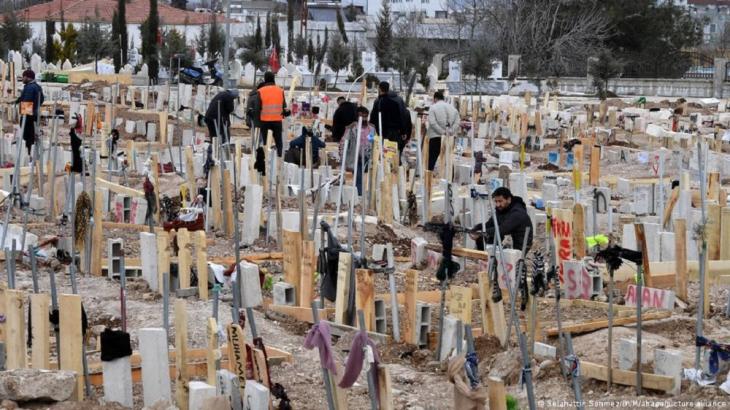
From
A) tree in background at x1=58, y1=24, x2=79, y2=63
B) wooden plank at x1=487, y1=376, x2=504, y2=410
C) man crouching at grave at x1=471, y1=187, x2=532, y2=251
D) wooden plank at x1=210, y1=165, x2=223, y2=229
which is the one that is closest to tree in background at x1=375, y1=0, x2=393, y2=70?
tree in background at x1=58, y1=24, x2=79, y2=63

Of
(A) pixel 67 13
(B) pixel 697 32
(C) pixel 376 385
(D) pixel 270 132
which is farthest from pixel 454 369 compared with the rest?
(A) pixel 67 13

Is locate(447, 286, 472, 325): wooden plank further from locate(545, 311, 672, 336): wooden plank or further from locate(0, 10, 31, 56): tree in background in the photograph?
locate(0, 10, 31, 56): tree in background

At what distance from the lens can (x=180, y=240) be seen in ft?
38.7

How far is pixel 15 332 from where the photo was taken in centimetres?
923

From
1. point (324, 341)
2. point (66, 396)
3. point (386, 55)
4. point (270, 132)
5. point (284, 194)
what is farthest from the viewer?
point (386, 55)

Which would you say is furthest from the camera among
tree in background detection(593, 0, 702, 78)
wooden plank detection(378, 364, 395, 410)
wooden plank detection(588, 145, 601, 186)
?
tree in background detection(593, 0, 702, 78)

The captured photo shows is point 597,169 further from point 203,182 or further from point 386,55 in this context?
point 386,55

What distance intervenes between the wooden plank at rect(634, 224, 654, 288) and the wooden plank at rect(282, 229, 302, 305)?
8.23ft

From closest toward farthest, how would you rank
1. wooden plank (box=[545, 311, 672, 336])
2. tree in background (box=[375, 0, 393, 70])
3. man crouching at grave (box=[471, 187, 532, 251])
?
1. wooden plank (box=[545, 311, 672, 336])
2. man crouching at grave (box=[471, 187, 532, 251])
3. tree in background (box=[375, 0, 393, 70])

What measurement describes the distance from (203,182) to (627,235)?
19.5 ft

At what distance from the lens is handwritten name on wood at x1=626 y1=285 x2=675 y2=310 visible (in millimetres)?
11148

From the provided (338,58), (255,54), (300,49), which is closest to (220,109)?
(255,54)

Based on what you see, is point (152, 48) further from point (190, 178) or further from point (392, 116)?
point (190, 178)

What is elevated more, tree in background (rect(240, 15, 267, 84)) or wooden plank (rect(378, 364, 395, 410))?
tree in background (rect(240, 15, 267, 84))
